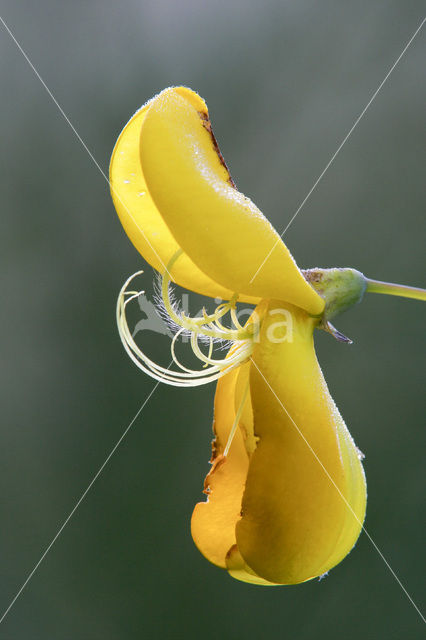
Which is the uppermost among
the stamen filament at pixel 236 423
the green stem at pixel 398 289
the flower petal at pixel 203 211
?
the green stem at pixel 398 289

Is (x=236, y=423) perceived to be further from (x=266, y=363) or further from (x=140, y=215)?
(x=140, y=215)

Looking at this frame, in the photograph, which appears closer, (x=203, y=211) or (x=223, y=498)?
(x=203, y=211)

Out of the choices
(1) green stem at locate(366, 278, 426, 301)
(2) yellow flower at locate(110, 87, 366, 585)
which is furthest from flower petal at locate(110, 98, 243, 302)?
(1) green stem at locate(366, 278, 426, 301)

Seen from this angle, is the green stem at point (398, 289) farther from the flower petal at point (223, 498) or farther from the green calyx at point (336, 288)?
the flower petal at point (223, 498)

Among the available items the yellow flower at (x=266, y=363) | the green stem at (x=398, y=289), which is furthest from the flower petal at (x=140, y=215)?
the green stem at (x=398, y=289)

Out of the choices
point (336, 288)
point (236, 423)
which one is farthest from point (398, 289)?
point (236, 423)

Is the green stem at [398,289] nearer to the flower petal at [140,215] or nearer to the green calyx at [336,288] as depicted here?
the green calyx at [336,288]

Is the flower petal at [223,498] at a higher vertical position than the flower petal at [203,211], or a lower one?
lower
